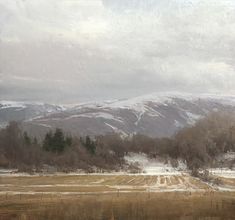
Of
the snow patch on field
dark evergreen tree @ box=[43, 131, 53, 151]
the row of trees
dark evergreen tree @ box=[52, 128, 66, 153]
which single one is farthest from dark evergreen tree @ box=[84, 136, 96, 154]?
dark evergreen tree @ box=[43, 131, 53, 151]

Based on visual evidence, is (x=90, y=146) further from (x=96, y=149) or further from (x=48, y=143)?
(x=48, y=143)

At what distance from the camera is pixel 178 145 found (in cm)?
9231

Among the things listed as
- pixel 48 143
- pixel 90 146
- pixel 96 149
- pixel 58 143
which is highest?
pixel 58 143

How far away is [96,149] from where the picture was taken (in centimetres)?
8369

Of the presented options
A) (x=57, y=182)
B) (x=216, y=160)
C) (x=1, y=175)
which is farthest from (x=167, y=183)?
(x=216, y=160)

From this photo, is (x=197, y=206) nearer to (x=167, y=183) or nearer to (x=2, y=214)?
(x=2, y=214)

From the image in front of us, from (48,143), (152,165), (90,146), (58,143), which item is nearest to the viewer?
(48,143)

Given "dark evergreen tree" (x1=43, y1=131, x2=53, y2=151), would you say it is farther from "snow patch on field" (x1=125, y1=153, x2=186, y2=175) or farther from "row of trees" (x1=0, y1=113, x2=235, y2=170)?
"snow patch on field" (x1=125, y1=153, x2=186, y2=175)

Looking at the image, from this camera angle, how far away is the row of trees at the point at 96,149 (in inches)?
2830

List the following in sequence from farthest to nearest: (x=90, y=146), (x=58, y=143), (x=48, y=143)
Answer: (x=90, y=146)
(x=58, y=143)
(x=48, y=143)

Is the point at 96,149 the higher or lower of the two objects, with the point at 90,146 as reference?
lower

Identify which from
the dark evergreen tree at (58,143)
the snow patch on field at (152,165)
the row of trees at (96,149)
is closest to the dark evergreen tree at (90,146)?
the row of trees at (96,149)

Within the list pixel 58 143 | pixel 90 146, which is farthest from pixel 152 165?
pixel 58 143

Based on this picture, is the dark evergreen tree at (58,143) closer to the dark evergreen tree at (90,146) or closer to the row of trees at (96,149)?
the row of trees at (96,149)
